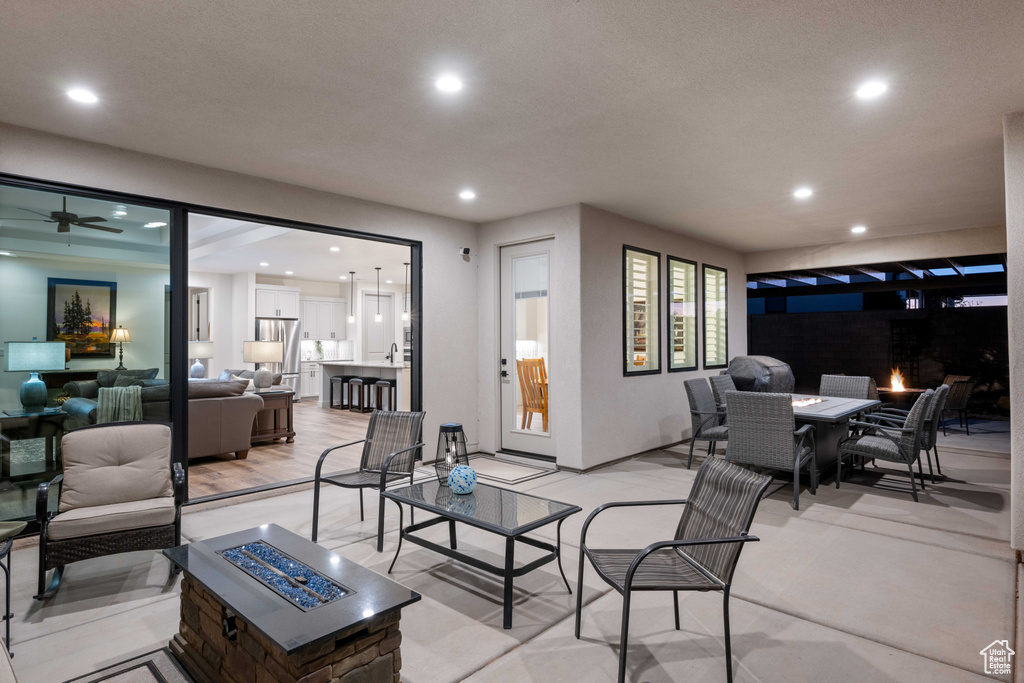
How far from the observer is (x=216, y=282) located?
36.9 ft

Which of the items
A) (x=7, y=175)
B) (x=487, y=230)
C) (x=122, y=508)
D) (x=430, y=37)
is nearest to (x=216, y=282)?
(x=487, y=230)

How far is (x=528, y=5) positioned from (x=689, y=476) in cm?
435

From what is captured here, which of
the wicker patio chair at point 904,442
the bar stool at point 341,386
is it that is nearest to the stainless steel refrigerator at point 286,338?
the bar stool at point 341,386

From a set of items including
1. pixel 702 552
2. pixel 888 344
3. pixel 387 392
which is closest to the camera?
pixel 702 552

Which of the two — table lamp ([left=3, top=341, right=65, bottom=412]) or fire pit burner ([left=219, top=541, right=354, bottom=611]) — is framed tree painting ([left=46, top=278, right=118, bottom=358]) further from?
fire pit burner ([left=219, top=541, right=354, bottom=611])

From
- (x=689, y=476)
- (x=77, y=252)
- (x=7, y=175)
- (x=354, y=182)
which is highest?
(x=354, y=182)

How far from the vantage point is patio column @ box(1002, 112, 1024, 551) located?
128 inches

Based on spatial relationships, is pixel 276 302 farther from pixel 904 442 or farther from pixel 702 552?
pixel 702 552

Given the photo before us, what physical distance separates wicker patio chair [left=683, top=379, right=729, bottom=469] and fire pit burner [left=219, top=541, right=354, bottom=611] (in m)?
4.12

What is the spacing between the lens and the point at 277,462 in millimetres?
6059

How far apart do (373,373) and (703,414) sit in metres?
6.64

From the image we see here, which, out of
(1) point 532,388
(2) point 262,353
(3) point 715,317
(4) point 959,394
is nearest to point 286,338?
(2) point 262,353

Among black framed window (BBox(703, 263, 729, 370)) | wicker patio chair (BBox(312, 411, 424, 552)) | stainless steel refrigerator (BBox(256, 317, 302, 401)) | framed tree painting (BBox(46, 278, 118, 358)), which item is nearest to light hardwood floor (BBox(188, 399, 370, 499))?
framed tree painting (BBox(46, 278, 118, 358))

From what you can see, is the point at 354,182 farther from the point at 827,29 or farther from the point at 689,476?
the point at 689,476
